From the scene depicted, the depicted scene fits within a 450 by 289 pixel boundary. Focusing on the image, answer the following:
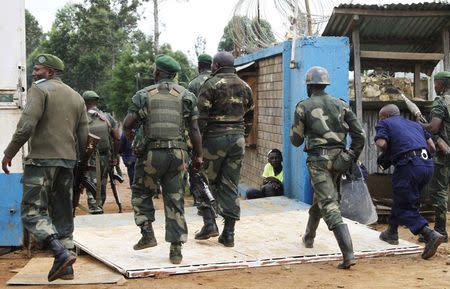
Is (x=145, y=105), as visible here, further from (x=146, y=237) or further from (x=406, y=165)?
(x=406, y=165)

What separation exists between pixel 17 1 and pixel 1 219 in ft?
7.52

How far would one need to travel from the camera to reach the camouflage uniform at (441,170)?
26.2 ft

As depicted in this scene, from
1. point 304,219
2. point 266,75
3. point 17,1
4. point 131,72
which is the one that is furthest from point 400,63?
point 131,72

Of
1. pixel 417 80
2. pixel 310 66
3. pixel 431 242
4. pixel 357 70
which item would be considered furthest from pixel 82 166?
pixel 417 80

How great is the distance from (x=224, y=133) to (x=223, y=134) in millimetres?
16

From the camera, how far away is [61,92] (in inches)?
230

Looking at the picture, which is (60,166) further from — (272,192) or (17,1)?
(272,192)

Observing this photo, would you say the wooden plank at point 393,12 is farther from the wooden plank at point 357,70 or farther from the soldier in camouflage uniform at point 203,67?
the soldier in camouflage uniform at point 203,67

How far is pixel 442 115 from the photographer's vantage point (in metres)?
7.98

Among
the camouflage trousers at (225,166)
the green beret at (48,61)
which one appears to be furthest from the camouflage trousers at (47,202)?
the camouflage trousers at (225,166)

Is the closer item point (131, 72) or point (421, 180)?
point (421, 180)

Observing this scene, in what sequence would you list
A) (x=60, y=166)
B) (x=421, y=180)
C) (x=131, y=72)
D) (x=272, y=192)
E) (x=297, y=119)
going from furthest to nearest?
(x=131, y=72) < (x=272, y=192) < (x=421, y=180) < (x=297, y=119) < (x=60, y=166)

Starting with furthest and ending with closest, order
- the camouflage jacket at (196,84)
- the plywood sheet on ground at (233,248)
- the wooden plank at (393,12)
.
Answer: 1. the wooden plank at (393,12)
2. the camouflage jacket at (196,84)
3. the plywood sheet on ground at (233,248)

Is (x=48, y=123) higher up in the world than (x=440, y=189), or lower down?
higher up
